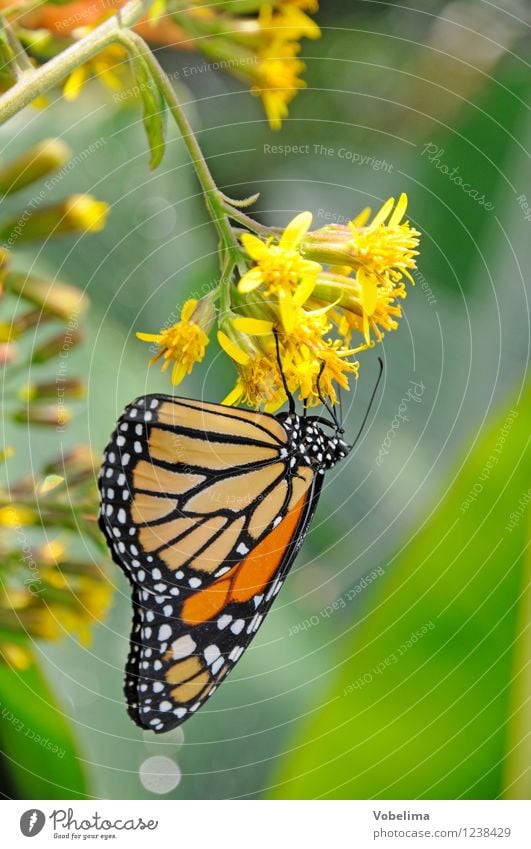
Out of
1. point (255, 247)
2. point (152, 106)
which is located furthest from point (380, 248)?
point (152, 106)

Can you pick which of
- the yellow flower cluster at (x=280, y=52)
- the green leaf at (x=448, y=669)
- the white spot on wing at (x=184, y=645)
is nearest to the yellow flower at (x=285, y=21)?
the yellow flower cluster at (x=280, y=52)

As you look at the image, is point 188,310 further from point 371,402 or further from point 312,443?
point 371,402

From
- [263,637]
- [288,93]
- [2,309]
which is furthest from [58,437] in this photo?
[288,93]

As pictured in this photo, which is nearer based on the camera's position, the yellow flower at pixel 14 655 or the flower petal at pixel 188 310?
the flower petal at pixel 188 310

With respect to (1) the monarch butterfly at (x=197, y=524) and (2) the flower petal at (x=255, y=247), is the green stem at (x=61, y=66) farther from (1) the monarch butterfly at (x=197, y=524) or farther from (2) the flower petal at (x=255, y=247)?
(1) the monarch butterfly at (x=197, y=524)

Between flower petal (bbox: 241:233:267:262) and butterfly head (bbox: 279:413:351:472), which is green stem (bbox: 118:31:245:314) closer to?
flower petal (bbox: 241:233:267:262)

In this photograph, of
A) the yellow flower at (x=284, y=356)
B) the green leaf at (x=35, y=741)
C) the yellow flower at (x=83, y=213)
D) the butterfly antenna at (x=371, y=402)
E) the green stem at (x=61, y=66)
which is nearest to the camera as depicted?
the green stem at (x=61, y=66)

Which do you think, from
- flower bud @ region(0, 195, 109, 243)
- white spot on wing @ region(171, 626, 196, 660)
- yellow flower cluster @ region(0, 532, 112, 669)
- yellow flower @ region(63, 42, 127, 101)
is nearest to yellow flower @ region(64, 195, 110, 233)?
flower bud @ region(0, 195, 109, 243)

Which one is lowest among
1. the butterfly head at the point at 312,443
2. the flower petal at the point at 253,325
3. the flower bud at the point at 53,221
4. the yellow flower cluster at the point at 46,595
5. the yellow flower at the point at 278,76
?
the yellow flower cluster at the point at 46,595
